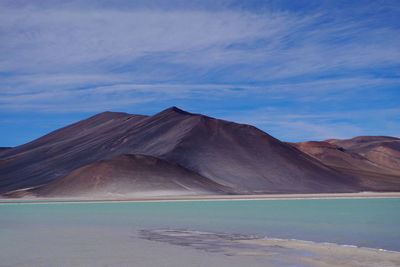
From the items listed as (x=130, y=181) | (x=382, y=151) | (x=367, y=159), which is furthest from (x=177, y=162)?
(x=382, y=151)

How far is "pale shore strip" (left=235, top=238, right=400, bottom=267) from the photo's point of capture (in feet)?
38.0

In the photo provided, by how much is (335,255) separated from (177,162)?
92.4 m

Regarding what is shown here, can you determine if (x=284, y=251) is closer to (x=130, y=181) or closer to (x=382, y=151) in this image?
(x=130, y=181)

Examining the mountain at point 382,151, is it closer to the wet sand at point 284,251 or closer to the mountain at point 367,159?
the mountain at point 367,159

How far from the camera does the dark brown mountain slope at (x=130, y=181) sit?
277ft

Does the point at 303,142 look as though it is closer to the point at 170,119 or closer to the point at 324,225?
the point at 170,119

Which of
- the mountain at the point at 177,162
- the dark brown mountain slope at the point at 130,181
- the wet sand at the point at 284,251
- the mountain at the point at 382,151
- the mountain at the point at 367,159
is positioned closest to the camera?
the wet sand at the point at 284,251

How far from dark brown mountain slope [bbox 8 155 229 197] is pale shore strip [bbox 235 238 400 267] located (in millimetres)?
67998

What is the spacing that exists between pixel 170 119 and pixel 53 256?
118489 millimetres

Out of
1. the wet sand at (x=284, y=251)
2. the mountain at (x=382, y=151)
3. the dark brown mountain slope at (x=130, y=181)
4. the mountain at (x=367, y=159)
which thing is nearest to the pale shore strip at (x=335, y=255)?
the wet sand at (x=284, y=251)

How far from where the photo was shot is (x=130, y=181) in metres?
88.6

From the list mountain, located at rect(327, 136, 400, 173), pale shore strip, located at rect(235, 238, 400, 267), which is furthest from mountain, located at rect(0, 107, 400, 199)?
pale shore strip, located at rect(235, 238, 400, 267)

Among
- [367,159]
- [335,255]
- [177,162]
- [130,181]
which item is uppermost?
[367,159]

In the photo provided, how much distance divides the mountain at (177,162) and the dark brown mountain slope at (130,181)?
17 cm
